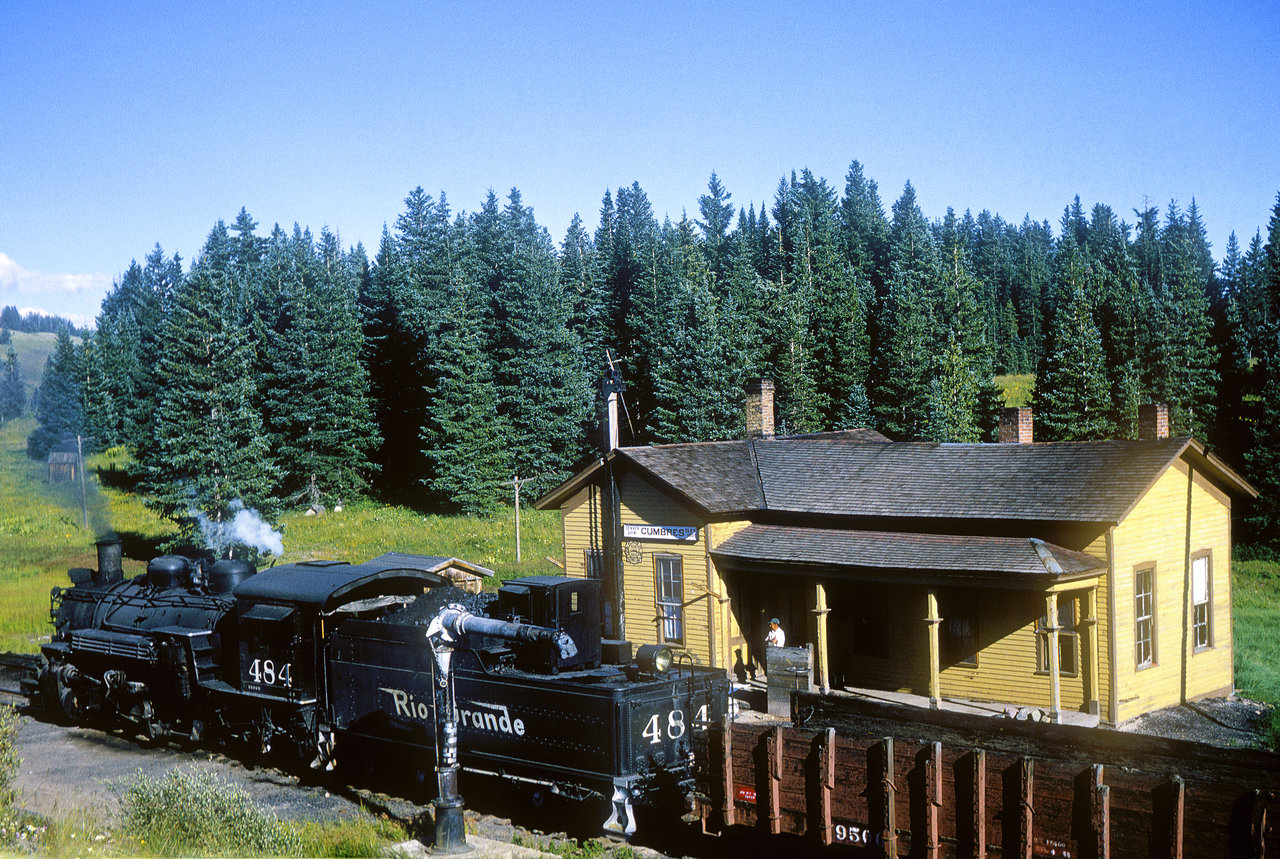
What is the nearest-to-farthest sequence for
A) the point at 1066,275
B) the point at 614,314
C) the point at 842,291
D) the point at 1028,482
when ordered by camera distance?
the point at 1028,482 → the point at 1066,275 → the point at 842,291 → the point at 614,314

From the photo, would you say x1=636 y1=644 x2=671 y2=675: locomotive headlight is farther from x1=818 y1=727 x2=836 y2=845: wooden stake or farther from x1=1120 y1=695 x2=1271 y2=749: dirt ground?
x1=1120 y1=695 x2=1271 y2=749: dirt ground

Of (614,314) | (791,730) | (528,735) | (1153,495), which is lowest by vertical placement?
(528,735)

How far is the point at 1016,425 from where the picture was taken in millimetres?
23375

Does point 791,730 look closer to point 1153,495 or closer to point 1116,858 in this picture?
point 1116,858

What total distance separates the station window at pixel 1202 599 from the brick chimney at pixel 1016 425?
15.3 ft

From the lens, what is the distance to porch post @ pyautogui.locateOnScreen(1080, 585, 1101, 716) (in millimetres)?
17609

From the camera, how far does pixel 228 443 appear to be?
3506 cm

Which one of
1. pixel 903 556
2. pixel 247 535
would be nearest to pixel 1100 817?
pixel 903 556

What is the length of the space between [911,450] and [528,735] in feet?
41.2

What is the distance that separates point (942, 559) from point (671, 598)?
6483 mm

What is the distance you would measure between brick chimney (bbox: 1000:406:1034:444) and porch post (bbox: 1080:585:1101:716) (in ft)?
19.8

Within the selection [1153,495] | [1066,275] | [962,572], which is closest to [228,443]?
[962,572]

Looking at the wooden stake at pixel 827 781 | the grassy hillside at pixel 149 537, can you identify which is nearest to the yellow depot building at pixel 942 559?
the wooden stake at pixel 827 781

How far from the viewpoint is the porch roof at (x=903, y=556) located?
1702cm
